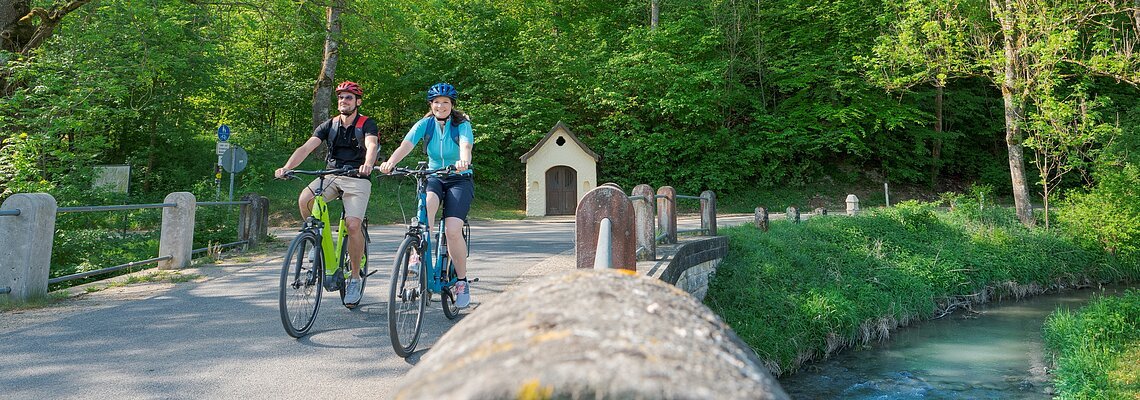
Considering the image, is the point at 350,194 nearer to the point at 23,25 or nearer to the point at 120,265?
the point at 120,265

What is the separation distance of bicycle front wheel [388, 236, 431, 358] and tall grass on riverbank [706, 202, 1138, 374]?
5.72 meters

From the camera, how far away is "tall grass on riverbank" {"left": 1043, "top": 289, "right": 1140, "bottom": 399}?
8.28 meters

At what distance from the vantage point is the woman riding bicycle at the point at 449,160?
16.8ft

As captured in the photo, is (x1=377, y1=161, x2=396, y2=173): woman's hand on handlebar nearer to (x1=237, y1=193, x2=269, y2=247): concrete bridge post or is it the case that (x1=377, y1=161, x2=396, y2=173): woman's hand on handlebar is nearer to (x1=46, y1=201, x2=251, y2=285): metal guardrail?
(x1=46, y1=201, x2=251, y2=285): metal guardrail

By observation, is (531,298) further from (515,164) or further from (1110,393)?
(515,164)

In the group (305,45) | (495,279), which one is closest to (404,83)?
(305,45)

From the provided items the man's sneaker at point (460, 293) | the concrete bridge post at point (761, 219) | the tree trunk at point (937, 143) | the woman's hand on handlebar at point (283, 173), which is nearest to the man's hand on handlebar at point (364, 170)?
the woman's hand on handlebar at point (283, 173)

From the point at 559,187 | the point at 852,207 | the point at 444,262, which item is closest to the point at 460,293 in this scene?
the point at 444,262

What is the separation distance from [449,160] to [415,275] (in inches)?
39.0

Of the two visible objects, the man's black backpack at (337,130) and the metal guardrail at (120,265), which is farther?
the metal guardrail at (120,265)

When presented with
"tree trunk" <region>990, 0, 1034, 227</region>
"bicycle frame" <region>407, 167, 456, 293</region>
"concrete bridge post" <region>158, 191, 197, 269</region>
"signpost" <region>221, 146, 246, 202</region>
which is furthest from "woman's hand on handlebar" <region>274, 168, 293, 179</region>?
"tree trunk" <region>990, 0, 1034, 227</region>

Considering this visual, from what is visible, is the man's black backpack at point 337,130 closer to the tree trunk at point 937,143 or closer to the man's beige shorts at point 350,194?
the man's beige shorts at point 350,194

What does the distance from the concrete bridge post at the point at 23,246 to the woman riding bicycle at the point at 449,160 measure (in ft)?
11.9

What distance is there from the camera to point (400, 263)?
14.7 ft
